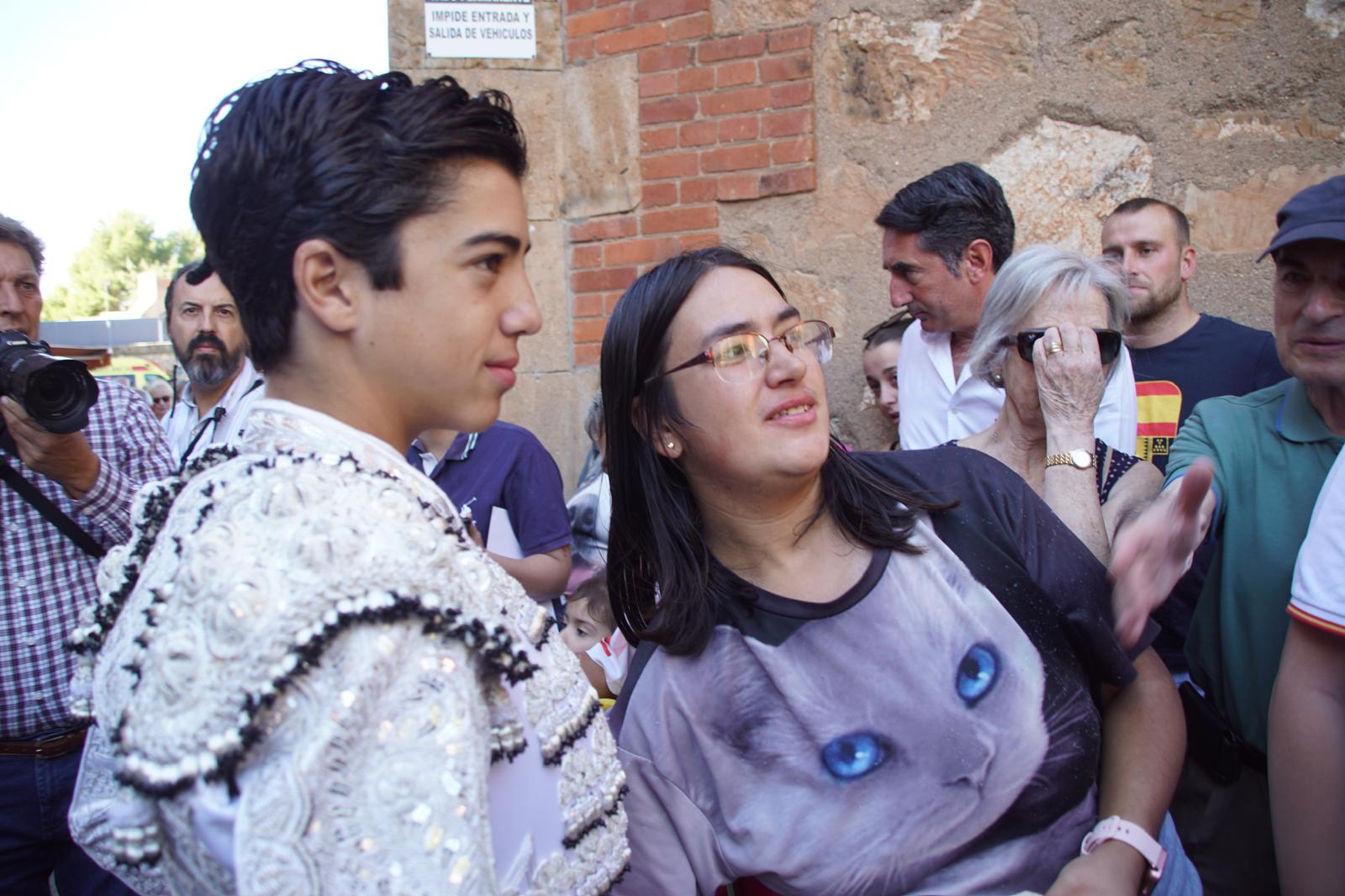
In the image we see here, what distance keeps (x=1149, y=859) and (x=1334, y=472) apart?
28.3 inches

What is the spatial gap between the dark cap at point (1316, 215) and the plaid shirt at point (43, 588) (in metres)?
2.66

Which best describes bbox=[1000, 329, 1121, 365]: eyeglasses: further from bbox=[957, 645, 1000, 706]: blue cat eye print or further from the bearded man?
bbox=[957, 645, 1000, 706]: blue cat eye print

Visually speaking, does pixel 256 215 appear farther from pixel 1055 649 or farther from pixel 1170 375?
pixel 1170 375

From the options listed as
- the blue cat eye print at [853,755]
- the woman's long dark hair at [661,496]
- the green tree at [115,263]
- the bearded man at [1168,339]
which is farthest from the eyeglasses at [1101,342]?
the green tree at [115,263]

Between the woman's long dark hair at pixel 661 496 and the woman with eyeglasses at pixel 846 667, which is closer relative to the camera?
the woman with eyeglasses at pixel 846 667

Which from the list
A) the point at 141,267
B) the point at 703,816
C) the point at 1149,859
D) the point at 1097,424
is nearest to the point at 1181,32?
the point at 1097,424

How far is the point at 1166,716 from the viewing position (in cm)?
175

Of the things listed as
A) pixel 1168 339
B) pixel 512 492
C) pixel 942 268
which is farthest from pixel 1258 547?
pixel 512 492

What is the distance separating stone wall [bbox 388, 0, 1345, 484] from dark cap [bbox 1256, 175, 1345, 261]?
66.3 inches

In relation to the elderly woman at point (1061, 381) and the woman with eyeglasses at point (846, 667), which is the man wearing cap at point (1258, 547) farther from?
the woman with eyeglasses at point (846, 667)

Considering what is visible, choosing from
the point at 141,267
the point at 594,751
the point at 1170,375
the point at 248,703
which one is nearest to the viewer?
the point at 248,703

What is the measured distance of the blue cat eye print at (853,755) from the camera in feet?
5.25

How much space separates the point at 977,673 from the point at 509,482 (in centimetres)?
197

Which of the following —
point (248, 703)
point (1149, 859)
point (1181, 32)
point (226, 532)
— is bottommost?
point (1149, 859)
